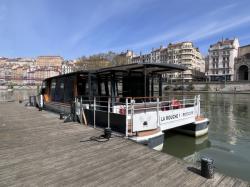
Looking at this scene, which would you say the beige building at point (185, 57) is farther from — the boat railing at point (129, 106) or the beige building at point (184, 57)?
the boat railing at point (129, 106)

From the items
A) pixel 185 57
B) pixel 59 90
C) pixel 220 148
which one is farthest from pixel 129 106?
pixel 185 57

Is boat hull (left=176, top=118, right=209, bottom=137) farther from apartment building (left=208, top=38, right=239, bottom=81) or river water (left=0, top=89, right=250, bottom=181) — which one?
apartment building (left=208, top=38, right=239, bottom=81)

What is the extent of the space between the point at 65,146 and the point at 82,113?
3.85 m

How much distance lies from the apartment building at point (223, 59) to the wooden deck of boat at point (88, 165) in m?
85.9

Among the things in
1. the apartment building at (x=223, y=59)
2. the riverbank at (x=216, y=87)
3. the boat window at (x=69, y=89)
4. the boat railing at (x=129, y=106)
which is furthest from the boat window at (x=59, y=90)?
the apartment building at (x=223, y=59)

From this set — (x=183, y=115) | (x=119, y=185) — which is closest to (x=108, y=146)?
(x=119, y=185)

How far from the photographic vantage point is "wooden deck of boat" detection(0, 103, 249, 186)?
4.16m

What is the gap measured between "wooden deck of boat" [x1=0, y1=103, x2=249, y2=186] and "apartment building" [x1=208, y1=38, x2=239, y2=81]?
8590 centimetres

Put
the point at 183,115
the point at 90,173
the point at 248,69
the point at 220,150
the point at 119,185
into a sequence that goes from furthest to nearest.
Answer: the point at 248,69 < the point at 183,115 < the point at 220,150 < the point at 90,173 < the point at 119,185

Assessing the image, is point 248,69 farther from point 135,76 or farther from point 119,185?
point 119,185

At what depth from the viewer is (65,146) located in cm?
643

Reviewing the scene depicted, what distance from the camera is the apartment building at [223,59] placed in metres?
82.9

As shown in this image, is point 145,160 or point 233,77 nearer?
point 145,160

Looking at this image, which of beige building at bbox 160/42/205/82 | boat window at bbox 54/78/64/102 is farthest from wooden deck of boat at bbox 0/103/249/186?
beige building at bbox 160/42/205/82
